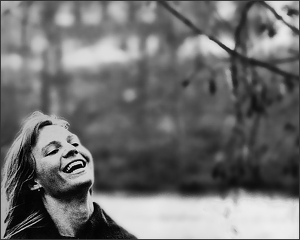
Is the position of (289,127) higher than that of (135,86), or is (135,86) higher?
(135,86)

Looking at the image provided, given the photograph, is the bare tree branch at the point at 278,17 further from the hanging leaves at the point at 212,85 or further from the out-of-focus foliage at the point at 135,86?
the hanging leaves at the point at 212,85

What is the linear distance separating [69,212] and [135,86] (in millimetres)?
696

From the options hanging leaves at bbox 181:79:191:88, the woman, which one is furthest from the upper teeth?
hanging leaves at bbox 181:79:191:88

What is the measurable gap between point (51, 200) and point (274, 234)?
1137 mm

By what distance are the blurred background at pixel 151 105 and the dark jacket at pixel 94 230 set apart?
6 centimetres

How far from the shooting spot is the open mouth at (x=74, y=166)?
6.50 ft

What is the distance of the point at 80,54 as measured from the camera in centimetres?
231

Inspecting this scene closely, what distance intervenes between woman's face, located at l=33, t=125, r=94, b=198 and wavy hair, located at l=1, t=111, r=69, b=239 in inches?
1.4

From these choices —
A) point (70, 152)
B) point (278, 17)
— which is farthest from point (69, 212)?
point (278, 17)

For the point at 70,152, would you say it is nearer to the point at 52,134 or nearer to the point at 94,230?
the point at 52,134

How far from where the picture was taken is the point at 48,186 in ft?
6.55

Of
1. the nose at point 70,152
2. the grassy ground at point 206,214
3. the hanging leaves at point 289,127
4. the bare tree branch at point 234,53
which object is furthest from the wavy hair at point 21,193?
the hanging leaves at point 289,127

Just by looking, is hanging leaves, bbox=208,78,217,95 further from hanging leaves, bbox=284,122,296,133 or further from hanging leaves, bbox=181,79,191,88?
hanging leaves, bbox=284,122,296,133

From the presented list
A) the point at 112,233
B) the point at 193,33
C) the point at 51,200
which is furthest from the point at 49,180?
the point at 193,33
